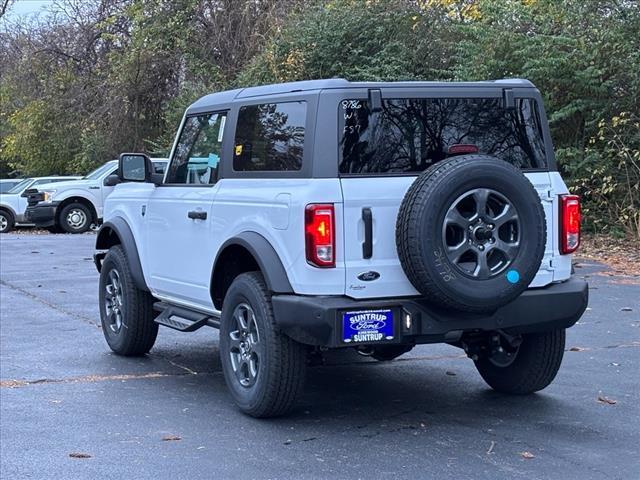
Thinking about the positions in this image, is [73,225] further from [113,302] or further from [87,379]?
Answer: [87,379]

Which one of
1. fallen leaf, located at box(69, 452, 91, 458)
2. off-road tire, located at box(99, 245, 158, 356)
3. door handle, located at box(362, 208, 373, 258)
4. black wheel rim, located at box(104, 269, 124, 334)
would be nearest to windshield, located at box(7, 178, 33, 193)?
black wheel rim, located at box(104, 269, 124, 334)

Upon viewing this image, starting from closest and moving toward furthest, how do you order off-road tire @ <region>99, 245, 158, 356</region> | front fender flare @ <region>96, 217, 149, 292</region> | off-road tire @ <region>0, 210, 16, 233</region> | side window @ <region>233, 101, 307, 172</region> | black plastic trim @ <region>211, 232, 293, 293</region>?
black plastic trim @ <region>211, 232, 293, 293</region>, side window @ <region>233, 101, 307, 172</region>, front fender flare @ <region>96, 217, 149, 292</region>, off-road tire @ <region>99, 245, 158, 356</region>, off-road tire @ <region>0, 210, 16, 233</region>

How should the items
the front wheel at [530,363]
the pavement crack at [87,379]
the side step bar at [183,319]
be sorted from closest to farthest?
1. the front wheel at [530,363]
2. the side step bar at [183,319]
3. the pavement crack at [87,379]

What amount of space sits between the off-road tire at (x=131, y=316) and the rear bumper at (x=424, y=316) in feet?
8.44

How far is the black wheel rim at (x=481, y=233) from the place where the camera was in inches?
233

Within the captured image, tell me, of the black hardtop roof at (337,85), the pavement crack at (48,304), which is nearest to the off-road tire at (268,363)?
the black hardtop roof at (337,85)

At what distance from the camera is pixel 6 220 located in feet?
88.8

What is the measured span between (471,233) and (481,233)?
6 centimetres

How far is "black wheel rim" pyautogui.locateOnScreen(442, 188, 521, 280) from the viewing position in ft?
19.5

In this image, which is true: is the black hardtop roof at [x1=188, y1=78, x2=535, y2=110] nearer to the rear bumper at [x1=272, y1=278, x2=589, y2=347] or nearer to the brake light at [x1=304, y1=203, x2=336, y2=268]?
the brake light at [x1=304, y1=203, x2=336, y2=268]

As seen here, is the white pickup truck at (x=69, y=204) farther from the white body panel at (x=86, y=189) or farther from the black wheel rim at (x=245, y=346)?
the black wheel rim at (x=245, y=346)

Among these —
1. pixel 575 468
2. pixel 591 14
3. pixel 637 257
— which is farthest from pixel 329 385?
pixel 591 14

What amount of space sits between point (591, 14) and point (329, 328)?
1283 cm

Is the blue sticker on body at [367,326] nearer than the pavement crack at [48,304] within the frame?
Yes
